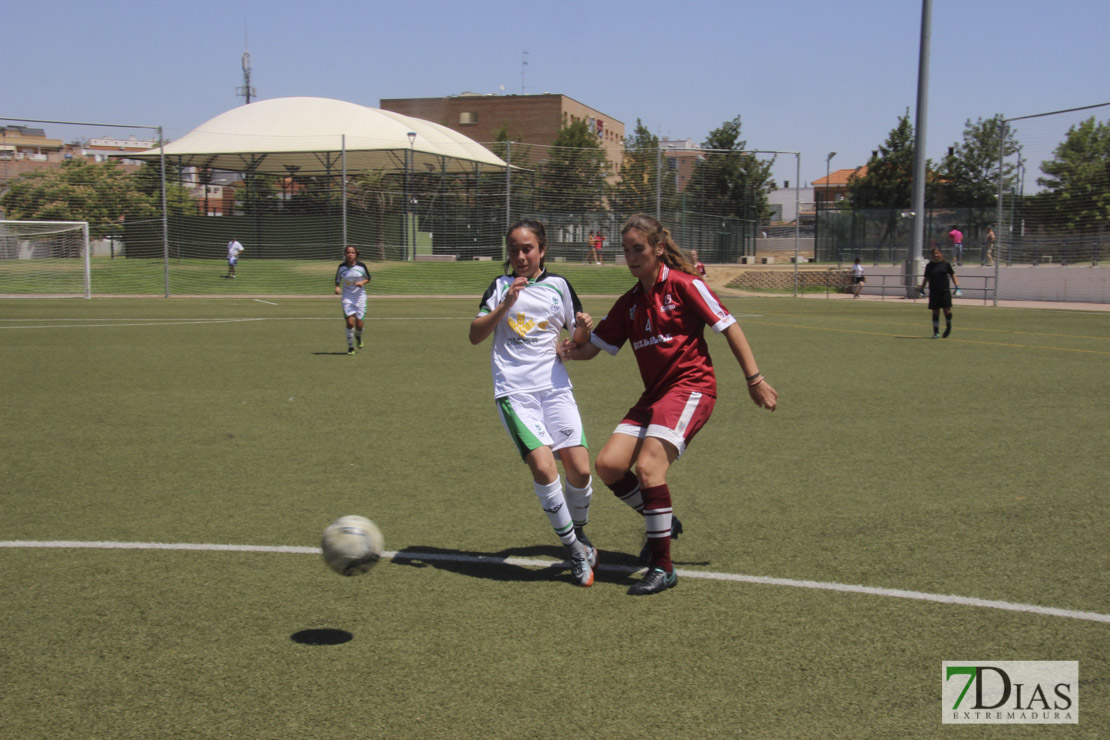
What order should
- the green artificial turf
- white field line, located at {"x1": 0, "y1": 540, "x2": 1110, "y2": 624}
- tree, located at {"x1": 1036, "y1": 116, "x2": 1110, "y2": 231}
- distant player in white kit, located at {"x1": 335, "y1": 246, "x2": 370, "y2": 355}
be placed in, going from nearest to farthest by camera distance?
1. the green artificial turf
2. white field line, located at {"x1": 0, "y1": 540, "x2": 1110, "y2": 624}
3. distant player in white kit, located at {"x1": 335, "y1": 246, "x2": 370, "y2": 355}
4. tree, located at {"x1": 1036, "y1": 116, "x2": 1110, "y2": 231}

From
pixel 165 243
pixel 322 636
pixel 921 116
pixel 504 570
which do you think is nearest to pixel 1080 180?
pixel 921 116

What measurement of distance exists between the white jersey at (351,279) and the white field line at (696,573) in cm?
1105

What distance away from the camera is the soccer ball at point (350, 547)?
4328 mm

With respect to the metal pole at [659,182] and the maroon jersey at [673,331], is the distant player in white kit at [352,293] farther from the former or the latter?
the metal pole at [659,182]

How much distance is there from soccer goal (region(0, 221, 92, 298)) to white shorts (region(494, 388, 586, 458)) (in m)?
31.0

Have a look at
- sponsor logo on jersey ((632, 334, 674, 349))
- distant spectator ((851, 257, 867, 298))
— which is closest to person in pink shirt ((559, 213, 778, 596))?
sponsor logo on jersey ((632, 334, 674, 349))

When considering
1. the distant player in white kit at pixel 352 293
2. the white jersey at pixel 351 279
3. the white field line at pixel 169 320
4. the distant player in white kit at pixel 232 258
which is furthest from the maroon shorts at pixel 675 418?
the distant player in white kit at pixel 232 258

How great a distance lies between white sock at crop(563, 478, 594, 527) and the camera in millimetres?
5086

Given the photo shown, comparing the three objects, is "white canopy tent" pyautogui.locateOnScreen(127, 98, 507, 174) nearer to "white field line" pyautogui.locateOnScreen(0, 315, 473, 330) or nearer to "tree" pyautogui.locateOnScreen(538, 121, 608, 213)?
"tree" pyautogui.locateOnScreen(538, 121, 608, 213)

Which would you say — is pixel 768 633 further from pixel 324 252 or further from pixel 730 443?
pixel 324 252

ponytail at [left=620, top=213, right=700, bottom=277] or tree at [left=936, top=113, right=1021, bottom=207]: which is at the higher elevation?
tree at [left=936, top=113, right=1021, bottom=207]

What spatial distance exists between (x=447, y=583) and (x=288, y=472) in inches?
112

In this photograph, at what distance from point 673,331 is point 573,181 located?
119 ft

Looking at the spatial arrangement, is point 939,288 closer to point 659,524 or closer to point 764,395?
point 764,395
